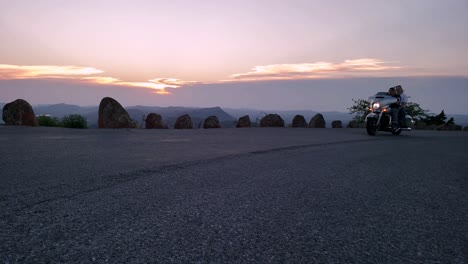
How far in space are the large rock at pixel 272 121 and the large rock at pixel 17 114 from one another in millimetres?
10065

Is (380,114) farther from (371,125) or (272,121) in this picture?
(272,121)

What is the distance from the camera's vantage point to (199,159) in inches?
227

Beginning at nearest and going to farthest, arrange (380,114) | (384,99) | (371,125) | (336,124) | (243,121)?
(371,125) < (380,114) < (384,99) < (243,121) < (336,124)

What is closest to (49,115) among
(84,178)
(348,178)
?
(84,178)

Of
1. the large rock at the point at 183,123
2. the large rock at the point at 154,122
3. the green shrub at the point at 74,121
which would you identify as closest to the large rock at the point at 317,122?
the large rock at the point at 183,123

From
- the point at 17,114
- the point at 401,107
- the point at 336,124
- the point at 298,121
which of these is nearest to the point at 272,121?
the point at 298,121

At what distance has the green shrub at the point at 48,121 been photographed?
13169 mm

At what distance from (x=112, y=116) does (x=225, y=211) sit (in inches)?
449

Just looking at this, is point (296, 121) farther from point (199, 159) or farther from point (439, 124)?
point (199, 159)

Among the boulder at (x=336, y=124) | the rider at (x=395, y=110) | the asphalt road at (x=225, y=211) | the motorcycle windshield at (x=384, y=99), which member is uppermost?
the motorcycle windshield at (x=384, y=99)

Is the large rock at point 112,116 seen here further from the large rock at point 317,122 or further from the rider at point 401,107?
the rider at point 401,107

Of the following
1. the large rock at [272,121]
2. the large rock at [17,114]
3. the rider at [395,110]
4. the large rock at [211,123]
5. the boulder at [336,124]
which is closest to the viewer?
the large rock at [17,114]

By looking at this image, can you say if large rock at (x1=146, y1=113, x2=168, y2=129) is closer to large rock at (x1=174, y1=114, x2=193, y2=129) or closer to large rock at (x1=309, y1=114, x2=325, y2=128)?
large rock at (x1=174, y1=114, x2=193, y2=129)

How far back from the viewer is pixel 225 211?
9.70ft
